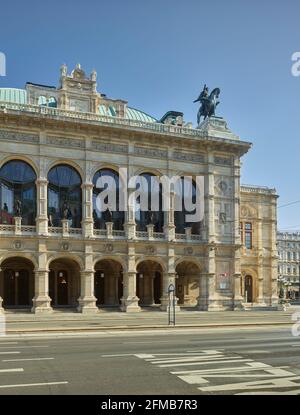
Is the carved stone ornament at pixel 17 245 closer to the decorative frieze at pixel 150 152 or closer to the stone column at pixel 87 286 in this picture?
the stone column at pixel 87 286

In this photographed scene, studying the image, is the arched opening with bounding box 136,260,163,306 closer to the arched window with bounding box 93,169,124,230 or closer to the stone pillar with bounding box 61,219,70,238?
the arched window with bounding box 93,169,124,230

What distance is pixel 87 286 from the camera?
42.8 m

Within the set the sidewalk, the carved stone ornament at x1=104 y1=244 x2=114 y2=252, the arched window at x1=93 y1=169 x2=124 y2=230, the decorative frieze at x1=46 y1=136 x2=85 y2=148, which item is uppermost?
the decorative frieze at x1=46 y1=136 x2=85 y2=148

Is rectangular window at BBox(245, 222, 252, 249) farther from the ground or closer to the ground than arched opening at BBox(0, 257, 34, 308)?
farther from the ground

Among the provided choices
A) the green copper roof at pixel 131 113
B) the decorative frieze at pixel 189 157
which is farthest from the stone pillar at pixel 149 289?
the green copper roof at pixel 131 113

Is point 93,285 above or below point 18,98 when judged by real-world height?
below

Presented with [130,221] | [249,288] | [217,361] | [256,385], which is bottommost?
[249,288]

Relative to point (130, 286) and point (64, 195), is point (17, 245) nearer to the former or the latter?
point (64, 195)

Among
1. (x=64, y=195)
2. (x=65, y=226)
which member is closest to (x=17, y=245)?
(x=65, y=226)

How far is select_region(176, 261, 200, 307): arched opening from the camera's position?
169 ft

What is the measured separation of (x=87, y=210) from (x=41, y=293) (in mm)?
8099

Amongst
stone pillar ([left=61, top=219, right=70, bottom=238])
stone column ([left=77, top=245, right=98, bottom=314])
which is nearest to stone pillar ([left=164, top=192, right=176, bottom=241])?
stone column ([left=77, top=245, right=98, bottom=314])

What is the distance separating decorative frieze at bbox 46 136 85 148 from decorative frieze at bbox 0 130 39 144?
3.71 feet

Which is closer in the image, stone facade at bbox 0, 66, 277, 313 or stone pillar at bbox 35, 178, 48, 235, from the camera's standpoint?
stone pillar at bbox 35, 178, 48, 235
